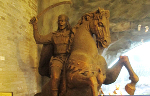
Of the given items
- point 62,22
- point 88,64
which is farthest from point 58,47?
point 88,64

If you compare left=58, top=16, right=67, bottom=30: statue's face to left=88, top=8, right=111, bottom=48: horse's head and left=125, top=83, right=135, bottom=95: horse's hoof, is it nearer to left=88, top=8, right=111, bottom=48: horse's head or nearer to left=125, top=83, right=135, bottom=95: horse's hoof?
left=88, top=8, right=111, bottom=48: horse's head

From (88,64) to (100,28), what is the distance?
0.60 meters

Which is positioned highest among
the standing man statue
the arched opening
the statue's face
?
the statue's face

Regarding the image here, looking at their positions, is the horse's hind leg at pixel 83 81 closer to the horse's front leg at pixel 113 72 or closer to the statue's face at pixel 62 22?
the horse's front leg at pixel 113 72

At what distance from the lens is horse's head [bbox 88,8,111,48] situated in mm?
2344

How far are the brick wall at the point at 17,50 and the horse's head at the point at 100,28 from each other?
1.72 m

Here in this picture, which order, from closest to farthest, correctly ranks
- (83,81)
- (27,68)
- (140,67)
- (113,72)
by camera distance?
(83,81)
(113,72)
(27,68)
(140,67)

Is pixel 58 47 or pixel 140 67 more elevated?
pixel 58 47

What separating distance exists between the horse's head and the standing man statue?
41 centimetres

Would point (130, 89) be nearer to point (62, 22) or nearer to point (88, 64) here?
point (88, 64)

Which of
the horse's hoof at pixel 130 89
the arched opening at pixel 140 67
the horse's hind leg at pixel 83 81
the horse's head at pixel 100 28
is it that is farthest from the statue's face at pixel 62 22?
the arched opening at pixel 140 67

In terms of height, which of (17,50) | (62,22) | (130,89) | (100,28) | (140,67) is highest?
(62,22)

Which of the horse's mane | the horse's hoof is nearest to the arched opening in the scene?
the horse's hoof

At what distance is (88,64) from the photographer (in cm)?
215
